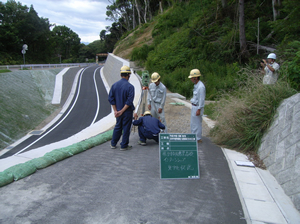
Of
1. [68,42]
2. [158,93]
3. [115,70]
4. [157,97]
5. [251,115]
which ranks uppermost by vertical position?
[68,42]

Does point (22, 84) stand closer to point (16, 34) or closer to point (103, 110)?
point (103, 110)

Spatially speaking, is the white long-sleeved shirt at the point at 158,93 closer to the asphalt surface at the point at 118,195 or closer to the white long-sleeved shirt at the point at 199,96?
the white long-sleeved shirt at the point at 199,96

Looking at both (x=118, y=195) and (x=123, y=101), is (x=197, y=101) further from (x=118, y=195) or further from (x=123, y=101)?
(x=118, y=195)

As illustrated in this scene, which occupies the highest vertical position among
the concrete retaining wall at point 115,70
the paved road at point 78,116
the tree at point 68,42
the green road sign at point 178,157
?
the tree at point 68,42

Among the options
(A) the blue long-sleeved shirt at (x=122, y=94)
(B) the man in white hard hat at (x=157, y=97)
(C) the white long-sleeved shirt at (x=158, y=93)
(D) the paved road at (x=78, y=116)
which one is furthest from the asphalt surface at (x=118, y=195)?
(D) the paved road at (x=78, y=116)

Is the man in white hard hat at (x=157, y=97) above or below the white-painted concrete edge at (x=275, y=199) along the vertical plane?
above

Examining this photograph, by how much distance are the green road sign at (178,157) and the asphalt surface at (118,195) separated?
128 millimetres

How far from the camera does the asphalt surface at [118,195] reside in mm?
3221

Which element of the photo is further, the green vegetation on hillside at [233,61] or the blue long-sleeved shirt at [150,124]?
the blue long-sleeved shirt at [150,124]

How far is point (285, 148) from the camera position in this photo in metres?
4.21

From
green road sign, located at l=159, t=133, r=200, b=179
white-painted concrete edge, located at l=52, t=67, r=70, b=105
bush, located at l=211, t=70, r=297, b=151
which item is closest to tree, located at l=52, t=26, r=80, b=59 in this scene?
white-painted concrete edge, located at l=52, t=67, r=70, b=105

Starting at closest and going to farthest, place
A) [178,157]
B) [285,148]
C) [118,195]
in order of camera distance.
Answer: [118,195] → [285,148] → [178,157]

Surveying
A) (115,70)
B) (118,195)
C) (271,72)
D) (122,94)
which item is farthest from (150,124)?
(115,70)

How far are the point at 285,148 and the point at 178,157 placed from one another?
6.05 feet
